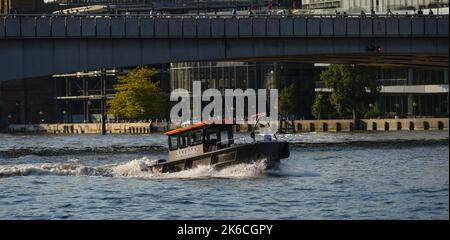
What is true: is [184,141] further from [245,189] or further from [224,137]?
[245,189]

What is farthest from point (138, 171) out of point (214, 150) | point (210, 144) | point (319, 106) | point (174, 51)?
point (319, 106)

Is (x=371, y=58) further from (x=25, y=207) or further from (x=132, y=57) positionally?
(x=25, y=207)

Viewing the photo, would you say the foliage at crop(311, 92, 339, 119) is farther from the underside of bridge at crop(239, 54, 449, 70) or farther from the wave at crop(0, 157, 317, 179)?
the wave at crop(0, 157, 317, 179)

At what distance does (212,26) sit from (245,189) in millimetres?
43792

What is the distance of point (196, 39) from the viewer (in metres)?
107

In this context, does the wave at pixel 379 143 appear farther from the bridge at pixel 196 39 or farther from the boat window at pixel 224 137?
the boat window at pixel 224 137

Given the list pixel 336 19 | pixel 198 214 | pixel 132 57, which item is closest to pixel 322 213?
pixel 198 214

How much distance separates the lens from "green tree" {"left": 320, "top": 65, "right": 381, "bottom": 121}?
167250 millimetres

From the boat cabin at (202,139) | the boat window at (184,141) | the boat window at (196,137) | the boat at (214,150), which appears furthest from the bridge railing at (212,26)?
the boat window at (196,137)

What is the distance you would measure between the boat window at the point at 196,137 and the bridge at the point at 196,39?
81.6ft

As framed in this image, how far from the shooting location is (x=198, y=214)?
53031 mm

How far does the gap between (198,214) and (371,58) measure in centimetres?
7208

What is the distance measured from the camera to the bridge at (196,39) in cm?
9969

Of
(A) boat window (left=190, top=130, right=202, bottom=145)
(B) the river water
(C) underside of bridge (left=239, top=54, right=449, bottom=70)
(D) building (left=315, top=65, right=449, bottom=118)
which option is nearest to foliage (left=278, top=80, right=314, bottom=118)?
(D) building (left=315, top=65, right=449, bottom=118)
